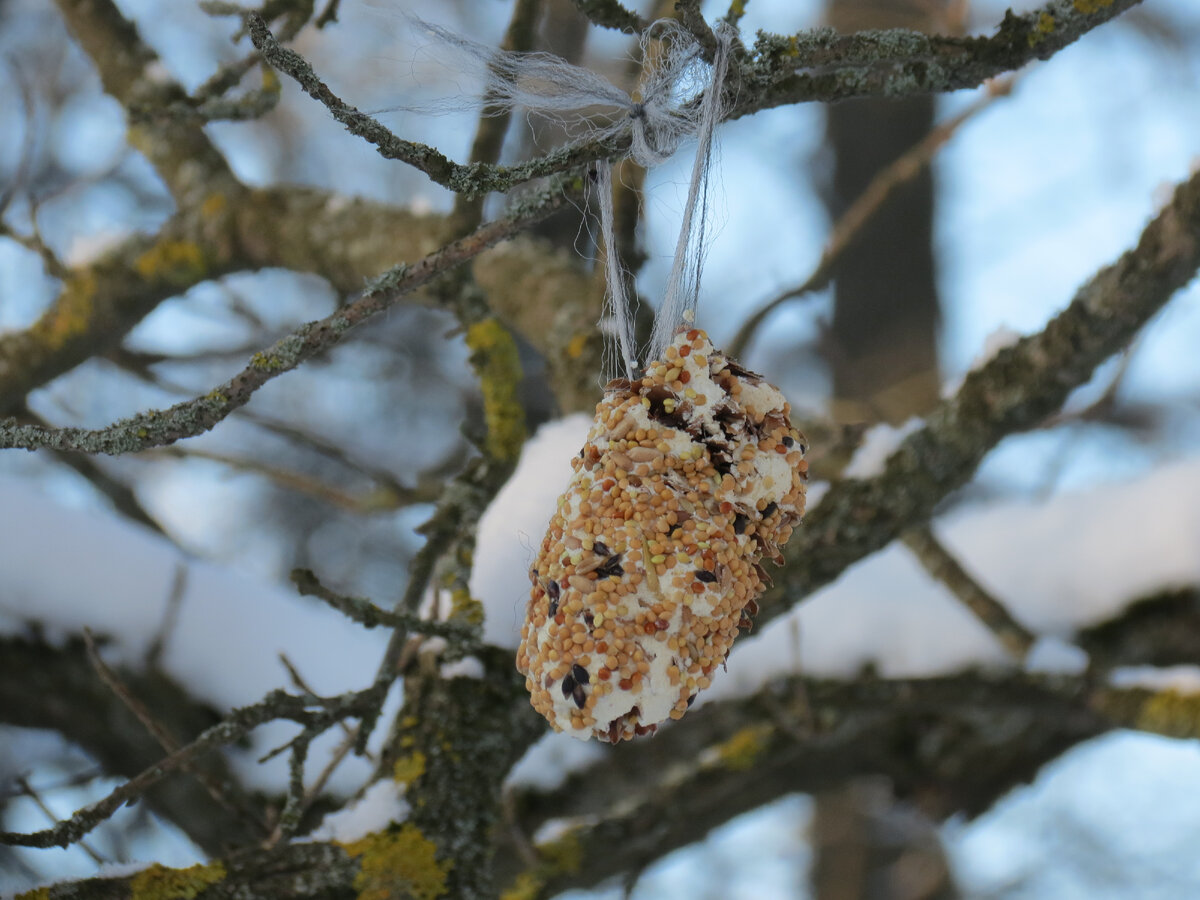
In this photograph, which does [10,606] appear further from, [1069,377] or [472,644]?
[1069,377]

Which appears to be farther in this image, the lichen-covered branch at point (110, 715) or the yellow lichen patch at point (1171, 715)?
the lichen-covered branch at point (110, 715)

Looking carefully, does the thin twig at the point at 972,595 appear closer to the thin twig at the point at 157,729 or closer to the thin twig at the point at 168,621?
the thin twig at the point at 157,729

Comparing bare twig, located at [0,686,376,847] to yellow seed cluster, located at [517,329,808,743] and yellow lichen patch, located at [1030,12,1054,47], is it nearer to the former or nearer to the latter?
yellow seed cluster, located at [517,329,808,743]

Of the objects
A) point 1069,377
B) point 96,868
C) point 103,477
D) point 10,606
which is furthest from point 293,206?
point 1069,377

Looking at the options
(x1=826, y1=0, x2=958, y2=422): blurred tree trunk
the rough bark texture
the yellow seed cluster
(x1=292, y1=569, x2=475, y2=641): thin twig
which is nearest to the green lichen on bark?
the rough bark texture

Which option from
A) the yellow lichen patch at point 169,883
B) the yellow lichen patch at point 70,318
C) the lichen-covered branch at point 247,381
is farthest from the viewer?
the yellow lichen patch at point 70,318

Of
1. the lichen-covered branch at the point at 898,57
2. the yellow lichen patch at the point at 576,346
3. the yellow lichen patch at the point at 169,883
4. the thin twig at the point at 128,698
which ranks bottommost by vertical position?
the yellow lichen patch at the point at 169,883

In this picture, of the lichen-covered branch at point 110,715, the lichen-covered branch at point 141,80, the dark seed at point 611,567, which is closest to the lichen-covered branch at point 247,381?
the dark seed at point 611,567

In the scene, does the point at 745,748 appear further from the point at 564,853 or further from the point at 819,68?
the point at 819,68
